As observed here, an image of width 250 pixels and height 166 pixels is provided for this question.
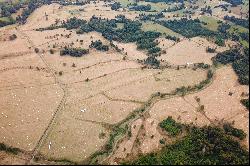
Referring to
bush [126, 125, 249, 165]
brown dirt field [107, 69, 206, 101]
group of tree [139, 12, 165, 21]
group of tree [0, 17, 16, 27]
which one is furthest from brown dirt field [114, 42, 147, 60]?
bush [126, 125, 249, 165]

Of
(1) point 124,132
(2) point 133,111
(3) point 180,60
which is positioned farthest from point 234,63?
(1) point 124,132

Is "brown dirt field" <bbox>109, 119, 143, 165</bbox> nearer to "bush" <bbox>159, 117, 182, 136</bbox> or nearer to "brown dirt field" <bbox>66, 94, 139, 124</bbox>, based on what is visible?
"brown dirt field" <bbox>66, 94, 139, 124</bbox>

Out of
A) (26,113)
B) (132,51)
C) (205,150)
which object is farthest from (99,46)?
(205,150)

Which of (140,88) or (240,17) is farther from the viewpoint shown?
(240,17)

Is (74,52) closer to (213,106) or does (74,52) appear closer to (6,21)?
(6,21)

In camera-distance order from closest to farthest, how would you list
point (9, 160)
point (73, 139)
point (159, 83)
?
point (9, 160), point (73, 139), point (159, 83)

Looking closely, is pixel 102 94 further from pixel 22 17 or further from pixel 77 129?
pixel 22 17

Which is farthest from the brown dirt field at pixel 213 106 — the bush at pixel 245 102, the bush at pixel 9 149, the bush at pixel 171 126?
the bush at pixel 9 149
